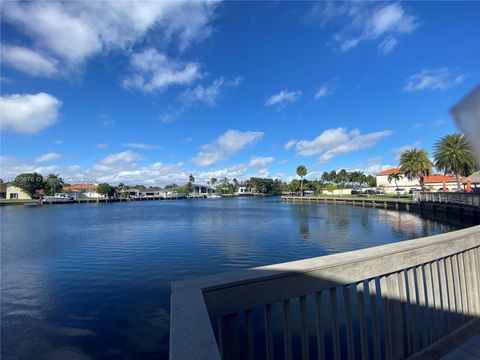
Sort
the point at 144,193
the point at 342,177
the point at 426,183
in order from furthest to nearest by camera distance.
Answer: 1. the point at 144,193
2. the point at 342,177
3. the point at 426,183

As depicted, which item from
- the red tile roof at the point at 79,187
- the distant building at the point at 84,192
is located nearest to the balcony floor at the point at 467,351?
the distant building at the point at 84,192

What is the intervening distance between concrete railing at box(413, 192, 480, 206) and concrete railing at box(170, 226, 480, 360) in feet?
86.3

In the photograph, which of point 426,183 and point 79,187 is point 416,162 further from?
point 79,187

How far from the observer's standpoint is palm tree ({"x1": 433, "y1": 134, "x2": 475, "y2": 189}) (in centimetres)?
3784

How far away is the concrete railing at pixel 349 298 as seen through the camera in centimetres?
156

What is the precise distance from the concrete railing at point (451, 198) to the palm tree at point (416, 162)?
25.4ft

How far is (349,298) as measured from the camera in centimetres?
221

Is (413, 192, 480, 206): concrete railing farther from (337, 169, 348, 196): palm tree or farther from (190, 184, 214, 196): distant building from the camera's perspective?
(190, 184, 214, 196): distant building

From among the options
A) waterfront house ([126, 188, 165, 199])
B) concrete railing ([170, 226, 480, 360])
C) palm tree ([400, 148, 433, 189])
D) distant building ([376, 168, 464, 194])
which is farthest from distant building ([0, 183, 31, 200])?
distant building ([376, 168, 464, 194])

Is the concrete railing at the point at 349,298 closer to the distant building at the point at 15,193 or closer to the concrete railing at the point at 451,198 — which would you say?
the concrete railing at the point at 451,198

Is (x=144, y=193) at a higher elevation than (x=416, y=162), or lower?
lower

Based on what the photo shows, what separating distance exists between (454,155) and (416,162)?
22.0 ft

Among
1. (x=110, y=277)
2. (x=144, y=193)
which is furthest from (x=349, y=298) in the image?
(x=144, y=193)

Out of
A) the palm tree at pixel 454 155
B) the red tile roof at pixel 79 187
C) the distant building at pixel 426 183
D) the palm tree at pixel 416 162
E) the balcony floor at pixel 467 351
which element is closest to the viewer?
the balcony floor at pixel 467 351
